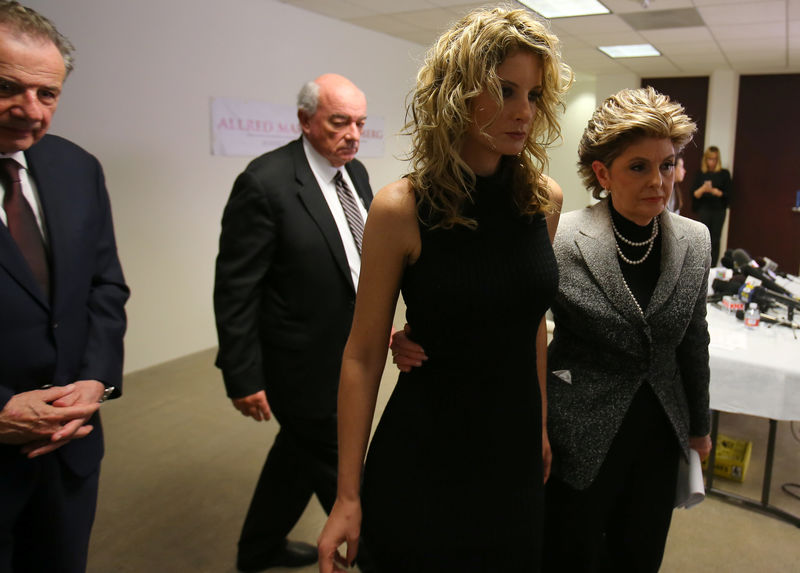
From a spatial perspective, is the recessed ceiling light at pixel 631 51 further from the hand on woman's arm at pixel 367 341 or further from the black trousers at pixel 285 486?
the hand on woman's arm at pixel 367 341

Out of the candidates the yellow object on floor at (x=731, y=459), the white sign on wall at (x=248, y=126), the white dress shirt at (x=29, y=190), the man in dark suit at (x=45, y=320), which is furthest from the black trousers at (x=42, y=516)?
the white sign on wall at (x=248, y=126)

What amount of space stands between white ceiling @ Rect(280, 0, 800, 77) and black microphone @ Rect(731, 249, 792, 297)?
264 centimetres

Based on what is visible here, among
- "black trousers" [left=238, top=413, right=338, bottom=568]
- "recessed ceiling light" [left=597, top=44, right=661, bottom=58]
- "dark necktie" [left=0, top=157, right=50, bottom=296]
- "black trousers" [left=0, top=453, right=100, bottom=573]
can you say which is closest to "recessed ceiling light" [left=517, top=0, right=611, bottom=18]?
"recessed ceiling light" [left=597, top=44, right=661, bottom=58]

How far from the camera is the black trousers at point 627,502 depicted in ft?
4.55

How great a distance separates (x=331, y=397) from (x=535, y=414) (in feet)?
3.05

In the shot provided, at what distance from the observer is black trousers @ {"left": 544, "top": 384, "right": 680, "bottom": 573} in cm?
139

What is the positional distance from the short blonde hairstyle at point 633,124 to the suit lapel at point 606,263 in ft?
0.52

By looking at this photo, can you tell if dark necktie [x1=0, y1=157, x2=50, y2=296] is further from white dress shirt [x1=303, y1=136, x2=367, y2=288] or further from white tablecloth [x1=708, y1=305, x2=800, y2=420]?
white tablecloth [x1=708, y1=305, x2=800, y2=420]

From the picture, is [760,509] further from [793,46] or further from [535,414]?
[793,46]

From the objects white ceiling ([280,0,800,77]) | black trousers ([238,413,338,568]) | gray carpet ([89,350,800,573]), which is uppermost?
white ceiling ([280,0,800,77])

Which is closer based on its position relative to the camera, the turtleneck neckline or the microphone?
the turtleneck neckline

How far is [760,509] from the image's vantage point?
101 inches

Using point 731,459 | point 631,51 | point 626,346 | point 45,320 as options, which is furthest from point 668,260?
point 631,51

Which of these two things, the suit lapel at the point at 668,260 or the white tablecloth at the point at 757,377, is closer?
the suit lapel at the point at 668,260
